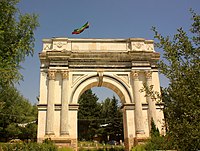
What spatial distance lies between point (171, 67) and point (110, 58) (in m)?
15.2

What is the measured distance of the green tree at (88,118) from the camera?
139ft

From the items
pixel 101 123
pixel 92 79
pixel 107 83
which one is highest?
pixel 92 79

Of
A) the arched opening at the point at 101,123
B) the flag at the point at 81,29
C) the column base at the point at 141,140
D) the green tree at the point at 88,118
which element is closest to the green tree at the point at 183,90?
the column base at the point at 141,140

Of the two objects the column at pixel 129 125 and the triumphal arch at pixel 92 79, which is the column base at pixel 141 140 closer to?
the triumphal arch at pixel 92 79

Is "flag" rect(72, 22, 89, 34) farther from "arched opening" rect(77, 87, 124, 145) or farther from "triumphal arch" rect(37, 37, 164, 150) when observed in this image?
"arched opening" rect(77, 87, 124, 145)

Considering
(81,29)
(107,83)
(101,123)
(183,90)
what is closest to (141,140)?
(107,83)

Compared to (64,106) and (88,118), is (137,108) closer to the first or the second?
(64,106)

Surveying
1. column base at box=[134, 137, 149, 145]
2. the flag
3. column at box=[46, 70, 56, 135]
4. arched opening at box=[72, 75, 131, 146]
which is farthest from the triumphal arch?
arched opening at box=[72, 75, 131, 146]

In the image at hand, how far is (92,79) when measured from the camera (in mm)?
20469

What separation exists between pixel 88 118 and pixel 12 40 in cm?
3283

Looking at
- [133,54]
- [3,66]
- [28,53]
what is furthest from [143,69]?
[3,66]

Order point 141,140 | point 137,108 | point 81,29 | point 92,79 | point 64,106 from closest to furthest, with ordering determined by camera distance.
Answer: point 141,140 → point 64,106 → point 137,108 → point 92,79 → point 81,29

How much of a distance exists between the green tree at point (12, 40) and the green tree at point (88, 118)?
32.1 m

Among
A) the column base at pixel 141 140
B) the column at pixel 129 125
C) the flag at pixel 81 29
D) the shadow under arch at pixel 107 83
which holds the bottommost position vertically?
the column base at pixel 141 140
